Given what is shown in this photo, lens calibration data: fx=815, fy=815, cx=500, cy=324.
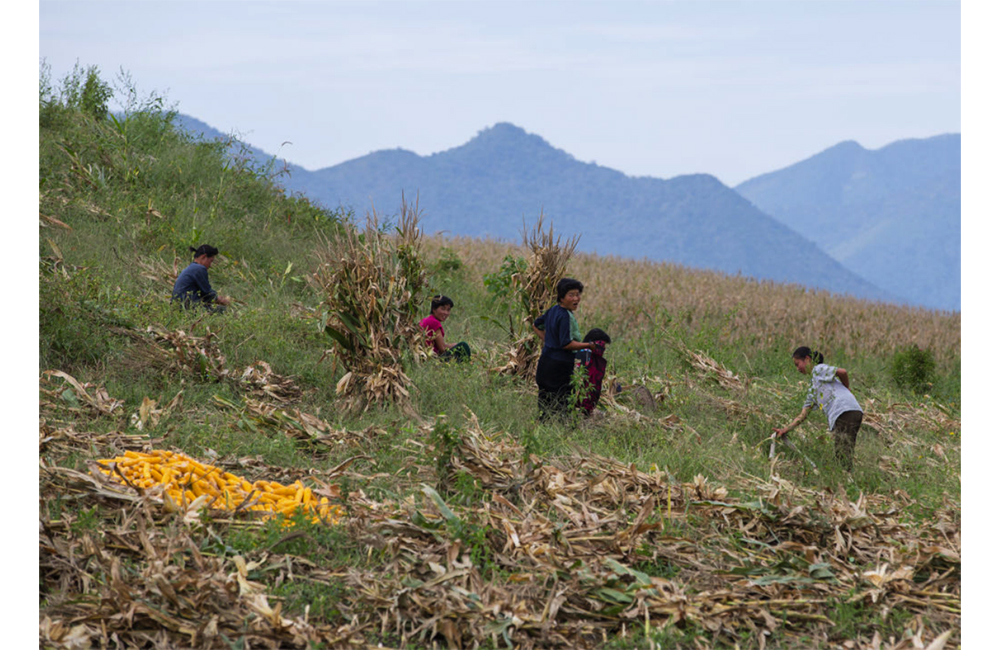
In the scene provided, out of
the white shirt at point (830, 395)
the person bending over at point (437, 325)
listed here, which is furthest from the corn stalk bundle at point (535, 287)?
the white shirt at point (830, 395)

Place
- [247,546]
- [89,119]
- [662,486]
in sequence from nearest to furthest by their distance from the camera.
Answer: [247,546] < [662,486] < [89,119]

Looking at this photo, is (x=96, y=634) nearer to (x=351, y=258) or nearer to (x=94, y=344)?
(x=351, y=258)

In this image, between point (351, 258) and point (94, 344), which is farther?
point (94, 344)

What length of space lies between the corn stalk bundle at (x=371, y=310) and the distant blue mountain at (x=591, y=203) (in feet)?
448

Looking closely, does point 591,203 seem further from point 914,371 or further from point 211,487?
point 211,487

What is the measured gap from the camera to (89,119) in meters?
15.8

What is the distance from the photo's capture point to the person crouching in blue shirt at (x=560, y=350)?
722 centimetres

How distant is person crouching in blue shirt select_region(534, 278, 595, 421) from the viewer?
722 cm

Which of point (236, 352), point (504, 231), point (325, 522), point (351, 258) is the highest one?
point (504, 231)

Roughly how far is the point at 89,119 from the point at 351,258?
11.1 m

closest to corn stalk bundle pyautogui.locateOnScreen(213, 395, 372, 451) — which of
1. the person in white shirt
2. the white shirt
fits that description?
the person in white shirt

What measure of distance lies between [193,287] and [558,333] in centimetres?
492

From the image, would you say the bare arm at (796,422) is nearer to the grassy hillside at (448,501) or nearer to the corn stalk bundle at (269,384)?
the grassy hillside at (448,501)

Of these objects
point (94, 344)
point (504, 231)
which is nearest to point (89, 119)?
point (94, 344)
